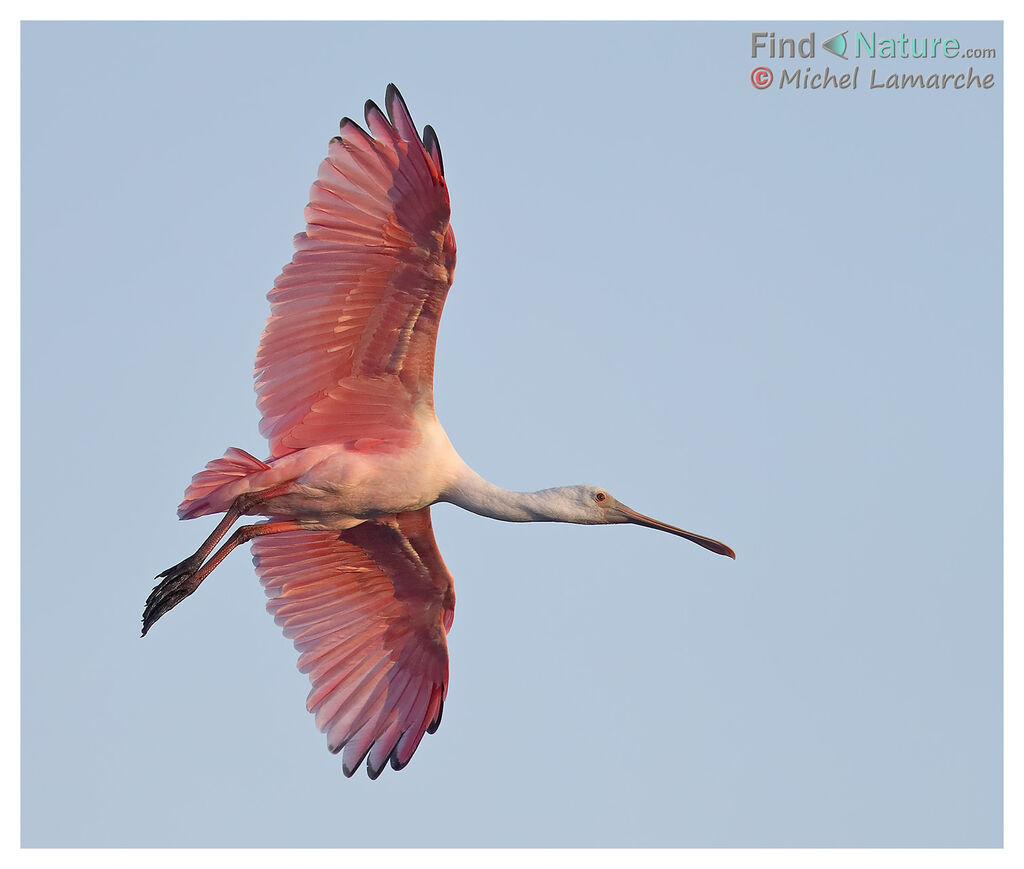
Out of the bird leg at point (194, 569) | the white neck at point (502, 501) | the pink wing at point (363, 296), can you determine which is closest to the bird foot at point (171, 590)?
the bird leg at point (194, 569)

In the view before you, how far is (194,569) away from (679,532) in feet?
13.4

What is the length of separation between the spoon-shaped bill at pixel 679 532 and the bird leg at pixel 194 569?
2790mm

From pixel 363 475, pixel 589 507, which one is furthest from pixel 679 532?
pixel 363 475

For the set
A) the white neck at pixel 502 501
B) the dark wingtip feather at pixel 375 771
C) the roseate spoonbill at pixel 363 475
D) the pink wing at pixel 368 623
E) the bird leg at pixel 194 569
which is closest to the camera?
the roseate spoonbill at pixel 363 475

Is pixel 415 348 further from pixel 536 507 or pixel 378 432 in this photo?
pixel 536 507

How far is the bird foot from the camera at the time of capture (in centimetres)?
1324

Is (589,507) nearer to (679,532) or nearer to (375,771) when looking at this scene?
(679,532)

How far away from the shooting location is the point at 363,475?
44.9 ft

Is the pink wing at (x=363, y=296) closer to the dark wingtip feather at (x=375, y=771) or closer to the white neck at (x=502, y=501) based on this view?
the white neck at (x=502, y=501)

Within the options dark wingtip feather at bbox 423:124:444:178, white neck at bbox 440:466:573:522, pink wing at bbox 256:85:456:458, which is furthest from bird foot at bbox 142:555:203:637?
dark wingtip feather at bbox 423:124:444:178

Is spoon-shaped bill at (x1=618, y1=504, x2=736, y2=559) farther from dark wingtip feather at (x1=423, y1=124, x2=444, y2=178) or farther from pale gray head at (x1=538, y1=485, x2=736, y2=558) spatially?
dark wingtip feather at (x1=423, y1=124, x2=444, y2=178)

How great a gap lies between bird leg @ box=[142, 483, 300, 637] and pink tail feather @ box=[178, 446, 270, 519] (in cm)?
15

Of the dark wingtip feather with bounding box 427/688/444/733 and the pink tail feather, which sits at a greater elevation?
the pink tail feather

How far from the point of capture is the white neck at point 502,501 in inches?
550
